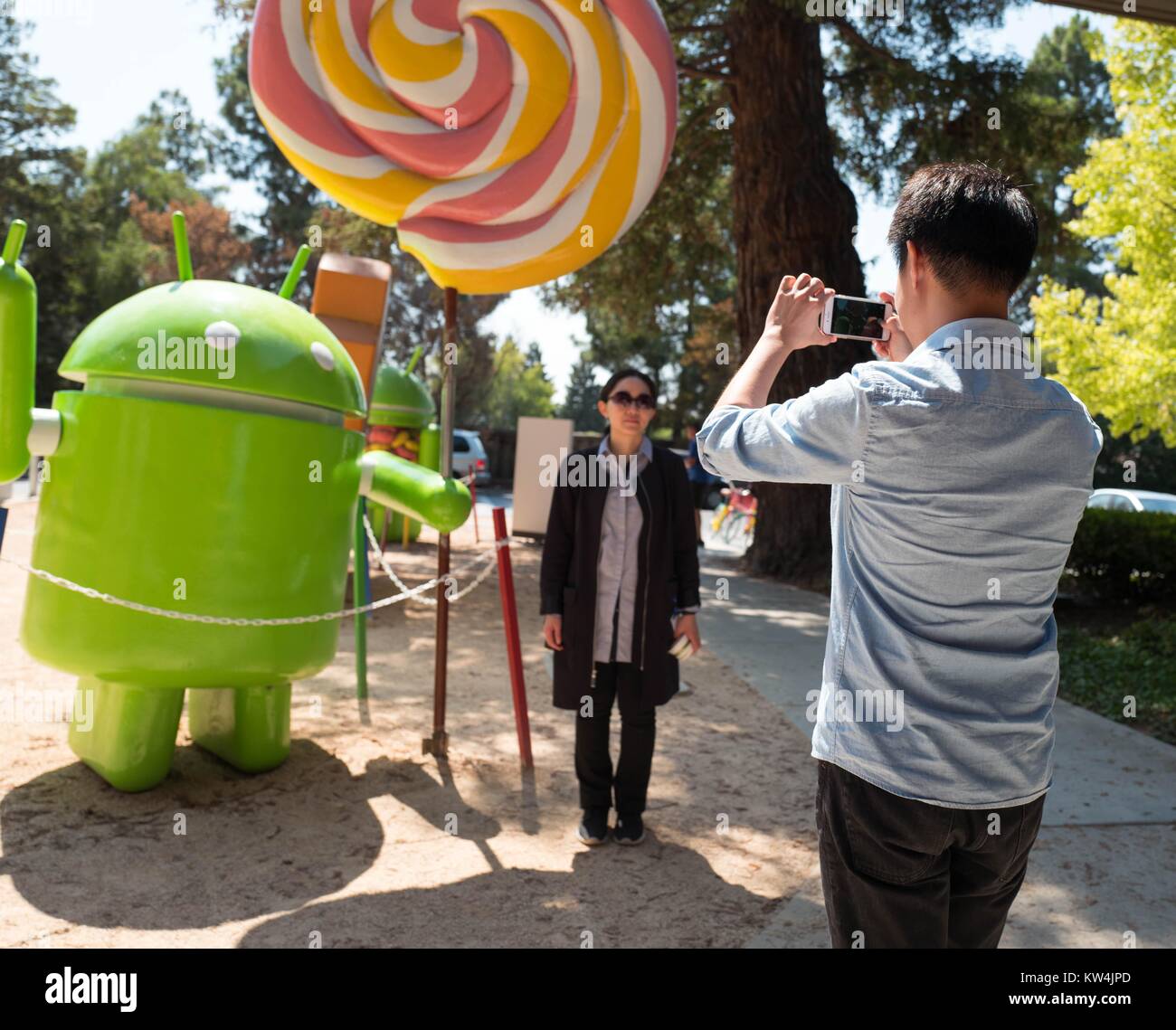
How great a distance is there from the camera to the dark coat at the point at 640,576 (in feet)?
13.1

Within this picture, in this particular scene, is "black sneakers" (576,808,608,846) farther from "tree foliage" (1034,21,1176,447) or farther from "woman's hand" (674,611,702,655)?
"tree foliage" (1034,21,1176,447)

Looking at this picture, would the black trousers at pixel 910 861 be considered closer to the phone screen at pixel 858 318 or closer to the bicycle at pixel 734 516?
the phone screen at pixel 858 318

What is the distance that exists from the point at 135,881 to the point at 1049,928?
10.1 ft

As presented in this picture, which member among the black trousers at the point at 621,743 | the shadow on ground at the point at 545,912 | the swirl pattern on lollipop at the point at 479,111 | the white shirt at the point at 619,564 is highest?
the swirl pattern on lollipop at the point at 479,111

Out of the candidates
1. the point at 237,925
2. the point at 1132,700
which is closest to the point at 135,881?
the point at 237,925

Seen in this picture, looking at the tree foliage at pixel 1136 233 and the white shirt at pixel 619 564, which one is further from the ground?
the tree foliage at pixel 1136 233

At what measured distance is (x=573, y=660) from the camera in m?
4.00

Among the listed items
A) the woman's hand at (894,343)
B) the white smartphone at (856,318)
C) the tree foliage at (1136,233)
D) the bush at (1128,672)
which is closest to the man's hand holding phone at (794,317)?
the white smartphone at (856,318)

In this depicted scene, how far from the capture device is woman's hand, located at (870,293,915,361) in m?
1.93

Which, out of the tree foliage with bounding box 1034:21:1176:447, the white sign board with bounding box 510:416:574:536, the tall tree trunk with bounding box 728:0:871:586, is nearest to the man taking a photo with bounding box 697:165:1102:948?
the tall tree trunk with bounding box 728:0:871:586

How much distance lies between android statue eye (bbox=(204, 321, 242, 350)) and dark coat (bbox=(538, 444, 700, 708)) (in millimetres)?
1385

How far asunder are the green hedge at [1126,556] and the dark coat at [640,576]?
7124mm

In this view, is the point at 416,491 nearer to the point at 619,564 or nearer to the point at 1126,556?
the point at 619,564

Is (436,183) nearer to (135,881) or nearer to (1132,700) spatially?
(135,881)
